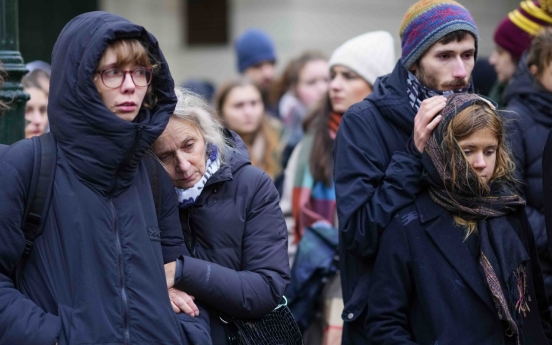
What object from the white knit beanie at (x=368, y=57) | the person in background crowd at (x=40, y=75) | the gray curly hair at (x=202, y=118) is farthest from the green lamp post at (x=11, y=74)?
the white knit beanie at (x=368, y=57)

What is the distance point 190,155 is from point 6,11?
3.43 ft

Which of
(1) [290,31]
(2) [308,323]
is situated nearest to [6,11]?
(2) [308,323]

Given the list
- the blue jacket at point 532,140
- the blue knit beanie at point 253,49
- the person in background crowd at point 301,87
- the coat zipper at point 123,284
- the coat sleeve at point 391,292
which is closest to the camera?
the coat zipper at point 123,284

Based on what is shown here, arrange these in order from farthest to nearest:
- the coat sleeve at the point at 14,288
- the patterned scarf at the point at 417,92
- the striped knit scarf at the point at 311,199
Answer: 1. the striped knit scarf at the point at 311,199
2. the patterned scarf at the point at 417,92
3. the coat sleeve at the point at 14,288

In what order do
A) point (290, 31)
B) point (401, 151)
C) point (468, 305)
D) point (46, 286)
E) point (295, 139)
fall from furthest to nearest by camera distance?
point (290, 31)
point (295, 139)
point (401, 151)
point (468, 305)
point (46, 286)

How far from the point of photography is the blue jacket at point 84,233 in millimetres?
2754

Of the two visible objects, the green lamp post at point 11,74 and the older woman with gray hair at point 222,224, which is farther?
the green lamp post at point 11,74

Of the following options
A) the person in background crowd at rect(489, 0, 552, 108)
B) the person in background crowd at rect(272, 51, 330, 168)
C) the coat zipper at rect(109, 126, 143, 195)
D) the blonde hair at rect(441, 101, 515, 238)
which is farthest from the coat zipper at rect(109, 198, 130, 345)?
the person in background crowd at rect(272, 51, 330, 168)

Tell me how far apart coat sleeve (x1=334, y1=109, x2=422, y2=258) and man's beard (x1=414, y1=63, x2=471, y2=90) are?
11.3 inches

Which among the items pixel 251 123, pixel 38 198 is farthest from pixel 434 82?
pixel 251 123

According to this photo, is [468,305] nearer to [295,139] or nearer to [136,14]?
[295,139]

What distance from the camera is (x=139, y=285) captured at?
2869 mm

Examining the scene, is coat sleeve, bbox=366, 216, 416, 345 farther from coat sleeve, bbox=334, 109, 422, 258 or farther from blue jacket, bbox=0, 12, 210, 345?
blue jacket, bbox=0, 12, 210, 345

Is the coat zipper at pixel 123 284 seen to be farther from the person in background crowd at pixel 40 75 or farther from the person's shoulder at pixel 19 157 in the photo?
the person in background crowd at pixel 40 75
